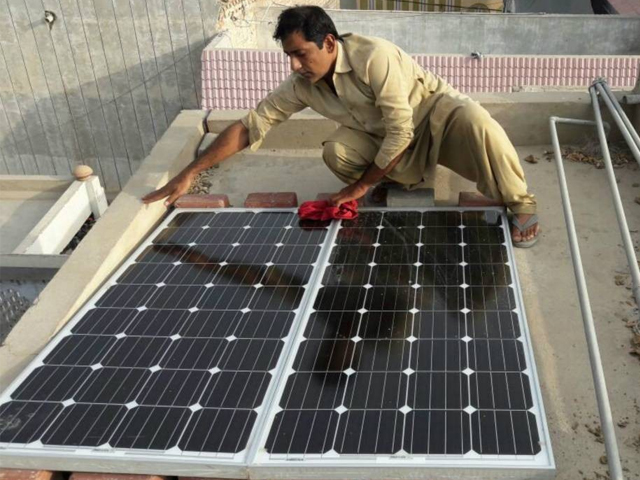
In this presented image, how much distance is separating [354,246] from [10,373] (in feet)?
8.18

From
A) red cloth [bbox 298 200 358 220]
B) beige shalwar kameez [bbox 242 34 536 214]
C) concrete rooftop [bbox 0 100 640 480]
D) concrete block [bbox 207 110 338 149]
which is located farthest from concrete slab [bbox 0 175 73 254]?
red cloth [bbox 298 200 358 220]

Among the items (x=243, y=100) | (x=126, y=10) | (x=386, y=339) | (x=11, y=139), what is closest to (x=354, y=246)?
(x=386, y=339)

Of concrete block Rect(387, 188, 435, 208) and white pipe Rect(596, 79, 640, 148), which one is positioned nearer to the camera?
white pipe Rect(596, 79, 640, 148)

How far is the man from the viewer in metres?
5.12

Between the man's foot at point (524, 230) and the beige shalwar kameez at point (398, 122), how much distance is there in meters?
0.06

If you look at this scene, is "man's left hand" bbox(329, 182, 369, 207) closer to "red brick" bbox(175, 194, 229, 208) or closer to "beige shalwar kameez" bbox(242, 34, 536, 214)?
"beige shalwar kameez" bbox(242, 34, 536, 214)

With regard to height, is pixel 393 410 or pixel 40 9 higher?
pixel 393 410

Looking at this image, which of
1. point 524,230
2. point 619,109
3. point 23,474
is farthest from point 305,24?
point 23,474

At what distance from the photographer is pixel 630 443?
3564 mm

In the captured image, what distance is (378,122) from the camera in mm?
5660

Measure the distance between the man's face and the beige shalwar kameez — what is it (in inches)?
4.5

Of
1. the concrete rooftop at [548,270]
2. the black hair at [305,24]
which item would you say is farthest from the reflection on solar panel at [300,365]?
Result: the black hair at [305,24]

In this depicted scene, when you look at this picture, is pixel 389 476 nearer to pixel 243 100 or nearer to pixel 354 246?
pixel 354 246

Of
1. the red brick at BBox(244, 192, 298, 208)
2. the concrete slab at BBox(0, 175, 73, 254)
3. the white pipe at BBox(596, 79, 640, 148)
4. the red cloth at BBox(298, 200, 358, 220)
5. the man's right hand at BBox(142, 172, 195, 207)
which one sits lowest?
the concrete slab at BBox(0, 175, 73, 254)
